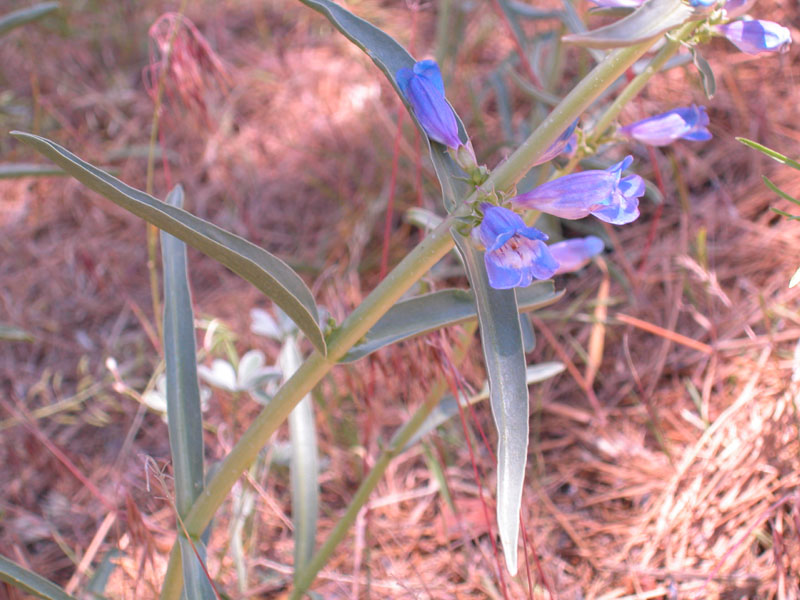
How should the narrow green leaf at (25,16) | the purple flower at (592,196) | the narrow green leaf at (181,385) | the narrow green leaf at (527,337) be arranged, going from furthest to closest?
the narrow green leaf at (25,16) < the narrow green leaf at (527,337) < the narrow green leaf at (181,385) < the purple flower at (592,196)

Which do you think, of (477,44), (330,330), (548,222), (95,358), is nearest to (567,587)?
(330,330)

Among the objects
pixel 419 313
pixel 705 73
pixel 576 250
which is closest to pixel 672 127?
pixel 705 73

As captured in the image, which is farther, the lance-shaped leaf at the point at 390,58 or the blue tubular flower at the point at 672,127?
the blue tubular flower at the point at 672,127

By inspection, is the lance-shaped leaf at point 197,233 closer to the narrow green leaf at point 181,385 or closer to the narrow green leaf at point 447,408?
the narrow green leaf at point 181,385

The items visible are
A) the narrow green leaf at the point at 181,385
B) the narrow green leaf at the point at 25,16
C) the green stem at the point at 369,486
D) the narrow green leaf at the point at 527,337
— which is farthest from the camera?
the narrow green leaf at the point at 25,16

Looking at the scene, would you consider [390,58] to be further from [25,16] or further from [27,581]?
[25,16]

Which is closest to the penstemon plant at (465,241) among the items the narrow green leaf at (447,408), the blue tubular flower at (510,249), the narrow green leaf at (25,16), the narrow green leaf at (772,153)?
the blue tubular flower at (510,249)
